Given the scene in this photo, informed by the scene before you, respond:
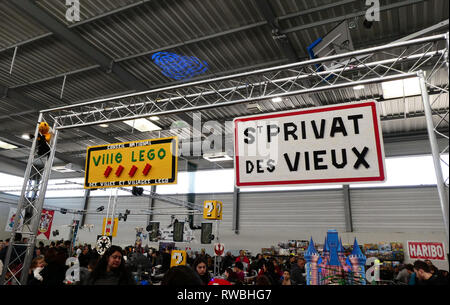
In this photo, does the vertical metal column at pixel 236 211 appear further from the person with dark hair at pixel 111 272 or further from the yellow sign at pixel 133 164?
the person with dark hair at pixel 111 272

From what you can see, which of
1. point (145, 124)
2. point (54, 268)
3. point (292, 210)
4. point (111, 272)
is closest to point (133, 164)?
point (54, 268)

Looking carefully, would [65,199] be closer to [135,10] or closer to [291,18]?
[135,10]

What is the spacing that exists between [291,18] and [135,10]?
3.31 metres

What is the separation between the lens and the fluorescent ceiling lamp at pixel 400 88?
25.1ft

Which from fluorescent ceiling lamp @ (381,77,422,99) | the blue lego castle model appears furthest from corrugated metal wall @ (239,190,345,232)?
fluorescent ceiling lamp @ (381,77,422,99)

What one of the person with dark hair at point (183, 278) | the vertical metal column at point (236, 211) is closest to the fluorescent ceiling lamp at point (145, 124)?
the vertical metal column at point (236, 211)

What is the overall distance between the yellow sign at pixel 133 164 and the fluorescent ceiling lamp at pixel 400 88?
246 inches

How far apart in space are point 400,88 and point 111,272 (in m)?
8.15

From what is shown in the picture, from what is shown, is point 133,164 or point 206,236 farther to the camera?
point 206,236

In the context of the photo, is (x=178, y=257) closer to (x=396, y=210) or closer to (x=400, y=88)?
(x=400, y=88)

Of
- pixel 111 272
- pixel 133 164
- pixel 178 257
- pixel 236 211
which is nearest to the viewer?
pixel 111 272

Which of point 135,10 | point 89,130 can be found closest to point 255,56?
point 135,10

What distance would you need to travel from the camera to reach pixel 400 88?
792 cm
